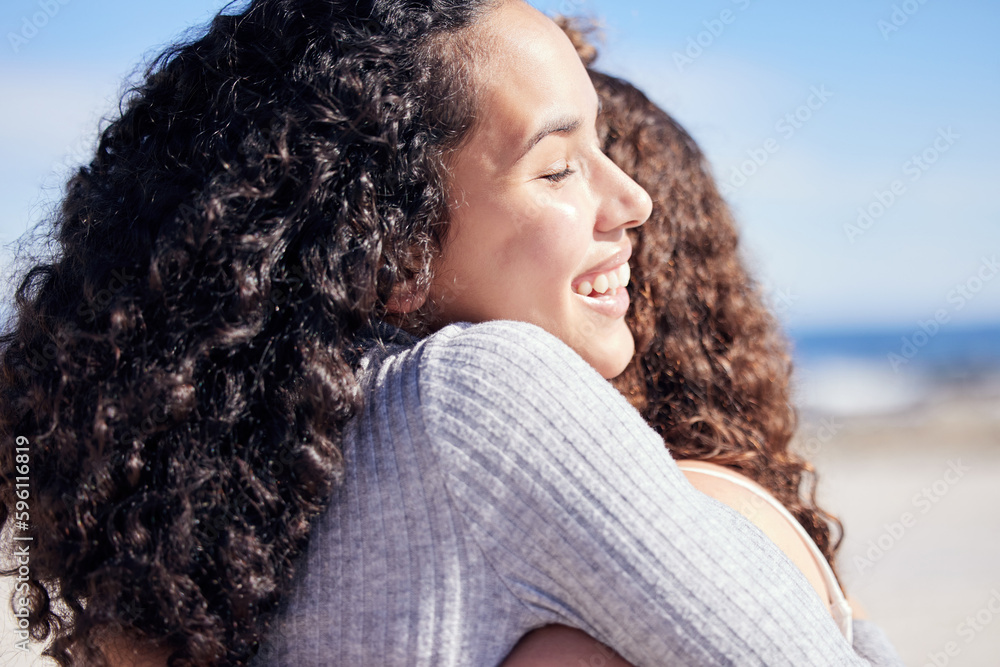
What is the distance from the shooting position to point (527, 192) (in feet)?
5.78

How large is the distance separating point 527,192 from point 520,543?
797mm

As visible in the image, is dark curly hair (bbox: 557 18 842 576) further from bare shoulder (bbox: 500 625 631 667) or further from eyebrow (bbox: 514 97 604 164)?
bare shoulder (bbox: 500 625 631 667)

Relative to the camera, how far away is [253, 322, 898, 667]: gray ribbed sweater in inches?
49.4

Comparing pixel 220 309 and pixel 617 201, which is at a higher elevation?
pixel 220 309

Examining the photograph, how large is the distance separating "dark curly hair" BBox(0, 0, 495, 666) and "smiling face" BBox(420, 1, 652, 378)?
70mm

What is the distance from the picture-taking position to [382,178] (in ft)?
5.47

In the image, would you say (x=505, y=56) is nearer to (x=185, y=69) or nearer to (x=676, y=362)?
(x=185, y=69)

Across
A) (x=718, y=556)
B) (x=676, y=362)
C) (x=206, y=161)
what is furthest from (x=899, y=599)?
(x=206, y=161)

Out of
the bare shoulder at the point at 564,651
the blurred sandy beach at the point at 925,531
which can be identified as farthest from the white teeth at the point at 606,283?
the blurred sandy beach at the point at 925,531

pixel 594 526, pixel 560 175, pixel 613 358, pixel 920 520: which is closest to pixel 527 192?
pixel 560 175

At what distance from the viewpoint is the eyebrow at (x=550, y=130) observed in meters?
1.75

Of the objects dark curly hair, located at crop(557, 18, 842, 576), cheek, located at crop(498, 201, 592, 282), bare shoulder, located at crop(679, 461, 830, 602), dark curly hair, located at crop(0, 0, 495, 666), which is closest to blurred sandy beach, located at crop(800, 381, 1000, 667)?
dark curly hair, located at crop(557, 18, 842, 576)

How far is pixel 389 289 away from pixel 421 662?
28.1 inches

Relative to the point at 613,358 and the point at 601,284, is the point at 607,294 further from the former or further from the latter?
the point at 613,358
